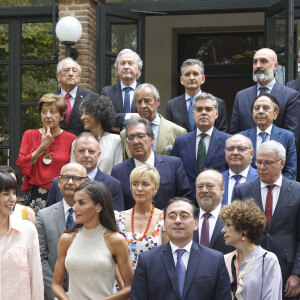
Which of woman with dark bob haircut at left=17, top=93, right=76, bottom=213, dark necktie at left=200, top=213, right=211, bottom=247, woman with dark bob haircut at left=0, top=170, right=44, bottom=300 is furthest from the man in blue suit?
woman with dark bob haircut at left=0, top=170, right=44, bottom=300

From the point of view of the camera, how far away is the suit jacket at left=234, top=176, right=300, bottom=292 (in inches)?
282

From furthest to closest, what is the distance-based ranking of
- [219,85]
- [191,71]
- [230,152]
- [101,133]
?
[219,85] < [191,71] < [101,133] < [230,152]

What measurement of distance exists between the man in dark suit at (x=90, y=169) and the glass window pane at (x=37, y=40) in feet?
18.2

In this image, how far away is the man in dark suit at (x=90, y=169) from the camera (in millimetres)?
7562

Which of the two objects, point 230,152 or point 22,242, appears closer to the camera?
point 22,242

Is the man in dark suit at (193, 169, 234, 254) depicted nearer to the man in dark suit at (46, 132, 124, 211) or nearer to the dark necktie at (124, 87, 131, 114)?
the man in dark suit at (46, 132, 124, 211)

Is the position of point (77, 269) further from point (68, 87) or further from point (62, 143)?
point (68, 87)

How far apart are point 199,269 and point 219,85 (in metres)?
11.7

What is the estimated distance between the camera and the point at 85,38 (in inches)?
497

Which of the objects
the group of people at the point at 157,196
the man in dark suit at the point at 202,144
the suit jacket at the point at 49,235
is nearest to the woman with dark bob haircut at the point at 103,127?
the group of people at the point at 157,196

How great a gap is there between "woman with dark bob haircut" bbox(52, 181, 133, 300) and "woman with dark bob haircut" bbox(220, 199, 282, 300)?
0.85m

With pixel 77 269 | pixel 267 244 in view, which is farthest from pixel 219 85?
pixel 77 269

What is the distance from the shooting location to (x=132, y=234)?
6.81 m

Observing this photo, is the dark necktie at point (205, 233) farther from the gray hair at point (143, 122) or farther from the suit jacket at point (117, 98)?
the suit jacket at point (117, 98)
